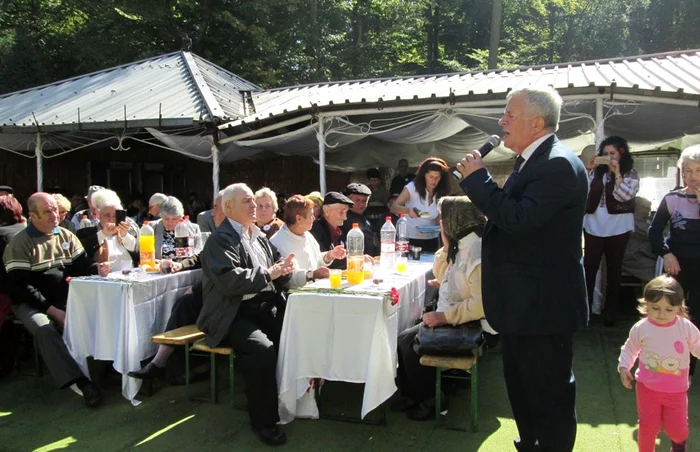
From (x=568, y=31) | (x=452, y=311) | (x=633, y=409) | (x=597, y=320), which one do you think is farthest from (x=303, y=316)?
(x=568, y=31)

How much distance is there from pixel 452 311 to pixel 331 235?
1830mm

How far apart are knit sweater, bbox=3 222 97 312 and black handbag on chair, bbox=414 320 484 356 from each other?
2.73 m

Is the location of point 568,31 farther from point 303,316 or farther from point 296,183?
point 303,316

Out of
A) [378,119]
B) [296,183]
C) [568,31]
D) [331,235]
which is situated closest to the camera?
[331,235]

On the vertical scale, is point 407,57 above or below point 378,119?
above

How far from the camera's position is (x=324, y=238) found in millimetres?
4629

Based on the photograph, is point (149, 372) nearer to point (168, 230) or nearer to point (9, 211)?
point (168, 230)

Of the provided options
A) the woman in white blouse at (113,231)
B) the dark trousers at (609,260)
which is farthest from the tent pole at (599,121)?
the woman in white blouse at (113,231)

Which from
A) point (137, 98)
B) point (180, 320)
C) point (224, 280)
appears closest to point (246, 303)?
point (224, 280)

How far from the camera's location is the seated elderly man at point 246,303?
3115mm

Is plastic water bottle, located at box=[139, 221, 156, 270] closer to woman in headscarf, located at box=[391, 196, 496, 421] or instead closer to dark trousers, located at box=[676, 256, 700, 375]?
woman in headscarf, located at box=[391, 196, 496, 421]

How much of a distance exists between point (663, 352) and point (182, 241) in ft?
11.6

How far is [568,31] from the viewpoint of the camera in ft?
75.0

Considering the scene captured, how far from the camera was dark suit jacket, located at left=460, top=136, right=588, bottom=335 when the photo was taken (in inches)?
79.6
